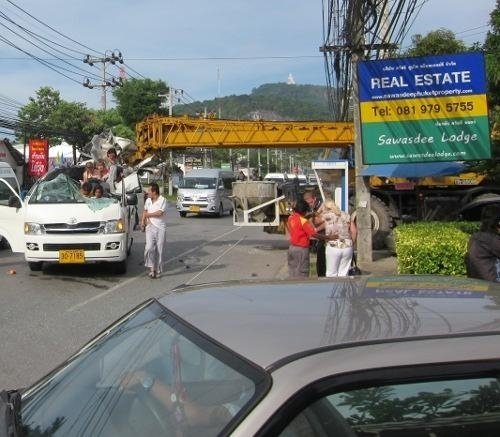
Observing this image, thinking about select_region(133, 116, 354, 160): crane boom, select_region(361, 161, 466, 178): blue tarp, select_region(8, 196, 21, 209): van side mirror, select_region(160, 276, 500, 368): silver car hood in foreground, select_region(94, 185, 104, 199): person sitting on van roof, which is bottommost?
select_region(160, 276, 500, 368): silver car hood in foreground

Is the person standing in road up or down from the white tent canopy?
down

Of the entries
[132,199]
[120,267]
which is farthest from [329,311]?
[132,199]

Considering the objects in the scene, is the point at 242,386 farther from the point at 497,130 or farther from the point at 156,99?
the point at 156,99

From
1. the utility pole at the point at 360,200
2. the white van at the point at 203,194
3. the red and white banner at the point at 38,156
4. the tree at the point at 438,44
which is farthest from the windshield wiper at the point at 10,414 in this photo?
the red and white banner at the point at 38,156

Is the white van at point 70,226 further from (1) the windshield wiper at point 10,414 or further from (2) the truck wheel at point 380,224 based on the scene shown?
(1) the windshield wiper at point 10,414

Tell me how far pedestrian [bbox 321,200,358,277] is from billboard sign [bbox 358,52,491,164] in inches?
123

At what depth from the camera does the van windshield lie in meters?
29.5

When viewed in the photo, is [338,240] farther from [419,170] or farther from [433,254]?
[419,170]

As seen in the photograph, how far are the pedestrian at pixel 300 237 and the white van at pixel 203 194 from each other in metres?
18.4

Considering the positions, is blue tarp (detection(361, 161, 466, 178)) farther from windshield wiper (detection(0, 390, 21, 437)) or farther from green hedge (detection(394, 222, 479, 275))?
windshield wiper (detection(0, 390, 21, 437))

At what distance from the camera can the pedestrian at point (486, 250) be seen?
682cm

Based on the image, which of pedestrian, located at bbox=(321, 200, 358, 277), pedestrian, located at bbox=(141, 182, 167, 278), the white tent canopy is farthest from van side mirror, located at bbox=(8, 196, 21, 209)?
the white tent canopy

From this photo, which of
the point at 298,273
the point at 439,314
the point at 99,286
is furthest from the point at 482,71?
the point at 439,314

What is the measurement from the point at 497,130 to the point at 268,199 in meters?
5.65
